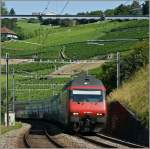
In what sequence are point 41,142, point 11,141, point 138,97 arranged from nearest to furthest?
point 41,142 → point 11,141 → point 138,97

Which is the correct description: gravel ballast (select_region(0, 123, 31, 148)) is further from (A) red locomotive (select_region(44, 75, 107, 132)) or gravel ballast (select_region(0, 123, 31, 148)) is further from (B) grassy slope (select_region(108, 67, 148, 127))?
(B) grassy slope (select_region(108, 67, 148, 127))

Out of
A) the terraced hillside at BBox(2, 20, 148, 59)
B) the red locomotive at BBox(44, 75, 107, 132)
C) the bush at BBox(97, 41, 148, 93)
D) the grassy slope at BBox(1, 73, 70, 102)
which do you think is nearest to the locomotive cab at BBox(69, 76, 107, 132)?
the red locomotive at BBox(44, 75, 107, 132)

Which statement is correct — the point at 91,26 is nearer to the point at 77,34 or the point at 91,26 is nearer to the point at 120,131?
the point at 77,34

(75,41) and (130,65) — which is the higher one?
(75,41)

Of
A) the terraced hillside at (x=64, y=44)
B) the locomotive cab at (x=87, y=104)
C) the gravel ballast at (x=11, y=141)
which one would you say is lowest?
the gravel ballast at (x=11, y=141)

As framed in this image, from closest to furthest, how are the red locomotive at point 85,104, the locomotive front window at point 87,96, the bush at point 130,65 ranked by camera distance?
the red locomotive at point 85,104 < the locomotive front window at point 87,96 < the bush at point 130,65

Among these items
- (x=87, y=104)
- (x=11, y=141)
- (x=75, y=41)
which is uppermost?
(x=75, y=41)

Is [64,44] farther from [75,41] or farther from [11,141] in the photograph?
[11,141]

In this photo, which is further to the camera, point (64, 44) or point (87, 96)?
point (64, 44)

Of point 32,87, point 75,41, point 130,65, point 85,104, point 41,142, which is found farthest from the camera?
point 32,87

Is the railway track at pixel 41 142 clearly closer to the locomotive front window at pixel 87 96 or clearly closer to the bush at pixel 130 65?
the locomotive front window at pixel 87 96

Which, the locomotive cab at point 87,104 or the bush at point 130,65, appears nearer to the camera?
the locomotive cab at point 87,104

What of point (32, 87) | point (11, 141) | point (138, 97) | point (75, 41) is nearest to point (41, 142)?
point (11, 141)

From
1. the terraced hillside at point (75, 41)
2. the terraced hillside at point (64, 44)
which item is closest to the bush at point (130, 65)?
the terraced hillside at point (64, 44)
